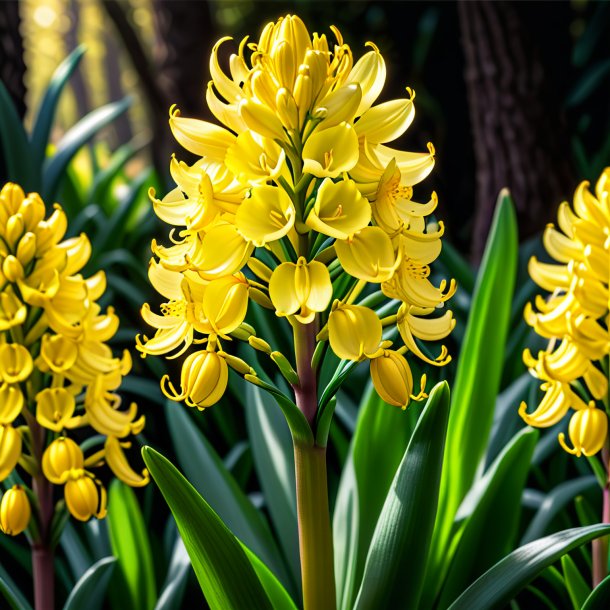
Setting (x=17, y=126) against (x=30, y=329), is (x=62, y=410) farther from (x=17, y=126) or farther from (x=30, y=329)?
(x=17, y=126)

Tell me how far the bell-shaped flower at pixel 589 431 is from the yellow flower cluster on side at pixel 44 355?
55 centimetres

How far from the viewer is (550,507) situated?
1.50 m

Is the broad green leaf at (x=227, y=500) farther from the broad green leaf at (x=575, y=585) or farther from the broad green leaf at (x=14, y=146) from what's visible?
the broad green leaf at (x=14, y=146)

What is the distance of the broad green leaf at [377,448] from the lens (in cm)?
127

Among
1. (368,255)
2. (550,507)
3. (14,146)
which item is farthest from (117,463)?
(14,146)

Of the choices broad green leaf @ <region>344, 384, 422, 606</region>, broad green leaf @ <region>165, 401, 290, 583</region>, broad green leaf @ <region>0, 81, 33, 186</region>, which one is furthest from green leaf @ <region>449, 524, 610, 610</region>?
broad green leaf @ <region>0, 81, 33, 186</region>

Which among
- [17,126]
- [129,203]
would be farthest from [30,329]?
[129,203]

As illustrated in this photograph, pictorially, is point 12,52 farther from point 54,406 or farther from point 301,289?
point 301,289

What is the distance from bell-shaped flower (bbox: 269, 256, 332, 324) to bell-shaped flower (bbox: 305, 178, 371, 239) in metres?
0.04

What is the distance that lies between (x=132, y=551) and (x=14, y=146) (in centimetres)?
124

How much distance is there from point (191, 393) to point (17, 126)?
1568 millimetres

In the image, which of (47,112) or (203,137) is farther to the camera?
(47,112)

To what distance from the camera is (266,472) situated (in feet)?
4.66

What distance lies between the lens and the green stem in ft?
3.00
